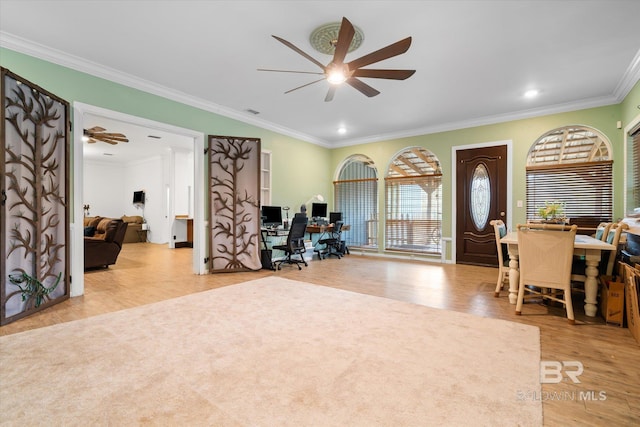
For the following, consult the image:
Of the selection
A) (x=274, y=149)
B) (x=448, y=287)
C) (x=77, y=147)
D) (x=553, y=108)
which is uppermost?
(x=553, y=108)

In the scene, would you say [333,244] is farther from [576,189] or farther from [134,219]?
[134,219]

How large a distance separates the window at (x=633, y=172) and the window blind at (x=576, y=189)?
39cm

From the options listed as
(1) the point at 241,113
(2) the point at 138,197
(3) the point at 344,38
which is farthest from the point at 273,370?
(2) the point at 138,197

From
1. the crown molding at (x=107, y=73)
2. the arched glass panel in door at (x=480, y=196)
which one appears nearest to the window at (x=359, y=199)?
the arched glass panel in door at (x=480, y=196)

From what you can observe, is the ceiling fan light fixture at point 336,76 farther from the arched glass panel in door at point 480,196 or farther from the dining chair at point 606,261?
the arched glass panel in door at point 480,196

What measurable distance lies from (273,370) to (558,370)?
76.4 inches

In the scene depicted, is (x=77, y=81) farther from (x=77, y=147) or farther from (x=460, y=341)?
(x=460, y=341)

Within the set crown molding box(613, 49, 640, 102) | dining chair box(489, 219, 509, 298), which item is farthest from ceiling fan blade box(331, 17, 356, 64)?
crown molding box(613, 49, 640, 102)

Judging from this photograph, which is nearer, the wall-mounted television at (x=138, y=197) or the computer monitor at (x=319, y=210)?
the computer monitor at (x=319, y=210)

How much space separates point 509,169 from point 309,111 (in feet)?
12.9

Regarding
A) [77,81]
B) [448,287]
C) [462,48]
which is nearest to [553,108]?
[462,48]

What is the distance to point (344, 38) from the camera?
243 centimetres

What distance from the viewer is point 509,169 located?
5465 mm

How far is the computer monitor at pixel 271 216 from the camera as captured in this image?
232 inches
